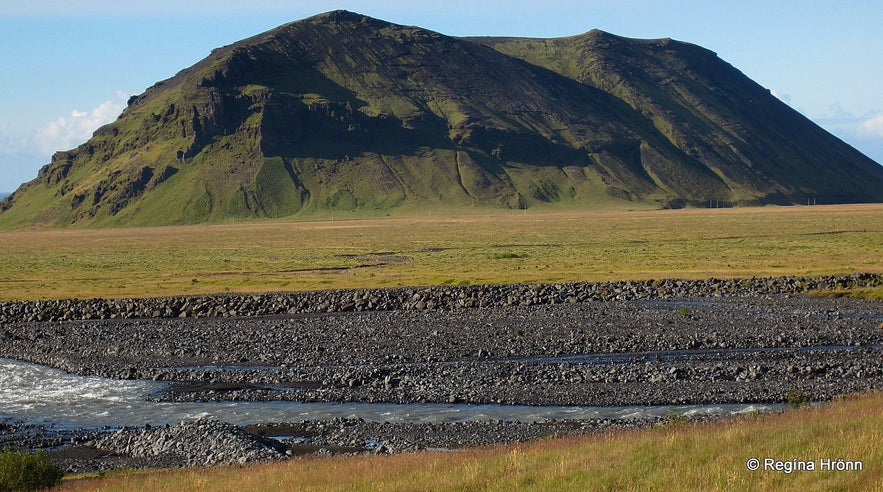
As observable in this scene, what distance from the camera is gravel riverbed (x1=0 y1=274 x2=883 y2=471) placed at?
22141mm

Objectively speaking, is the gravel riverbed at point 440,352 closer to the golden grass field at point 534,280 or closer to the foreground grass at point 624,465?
the foreground grass at point 624,465

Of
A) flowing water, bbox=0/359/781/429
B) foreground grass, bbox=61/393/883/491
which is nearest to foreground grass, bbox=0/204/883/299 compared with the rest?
flowing water, bbox=0/359/781/429

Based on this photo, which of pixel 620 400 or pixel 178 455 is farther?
pixel 620 400

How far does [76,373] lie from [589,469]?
925 inches

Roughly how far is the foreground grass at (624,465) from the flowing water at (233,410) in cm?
557

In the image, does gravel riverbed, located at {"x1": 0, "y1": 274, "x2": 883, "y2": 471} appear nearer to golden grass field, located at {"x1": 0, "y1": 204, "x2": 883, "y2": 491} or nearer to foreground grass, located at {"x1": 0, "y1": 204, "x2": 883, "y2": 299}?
golden grass field, located at {"x1": 0, "y1": 204, "x2": 883, "y2": 491}

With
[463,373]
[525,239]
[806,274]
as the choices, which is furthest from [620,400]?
[525,239]

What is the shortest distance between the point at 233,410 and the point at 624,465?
559 inches

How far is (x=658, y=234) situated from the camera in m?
116

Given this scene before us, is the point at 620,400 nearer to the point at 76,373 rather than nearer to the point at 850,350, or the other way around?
the point at 850,350

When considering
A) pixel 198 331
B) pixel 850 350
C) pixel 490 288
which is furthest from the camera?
pixel 490 288

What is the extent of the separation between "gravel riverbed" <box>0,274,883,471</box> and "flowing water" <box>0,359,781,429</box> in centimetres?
69

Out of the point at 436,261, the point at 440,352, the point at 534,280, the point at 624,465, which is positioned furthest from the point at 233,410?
the point at 436,261

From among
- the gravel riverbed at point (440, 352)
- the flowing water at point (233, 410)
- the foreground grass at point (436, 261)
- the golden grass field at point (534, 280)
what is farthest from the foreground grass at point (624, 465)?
the foreground grass at point (436, 261)
